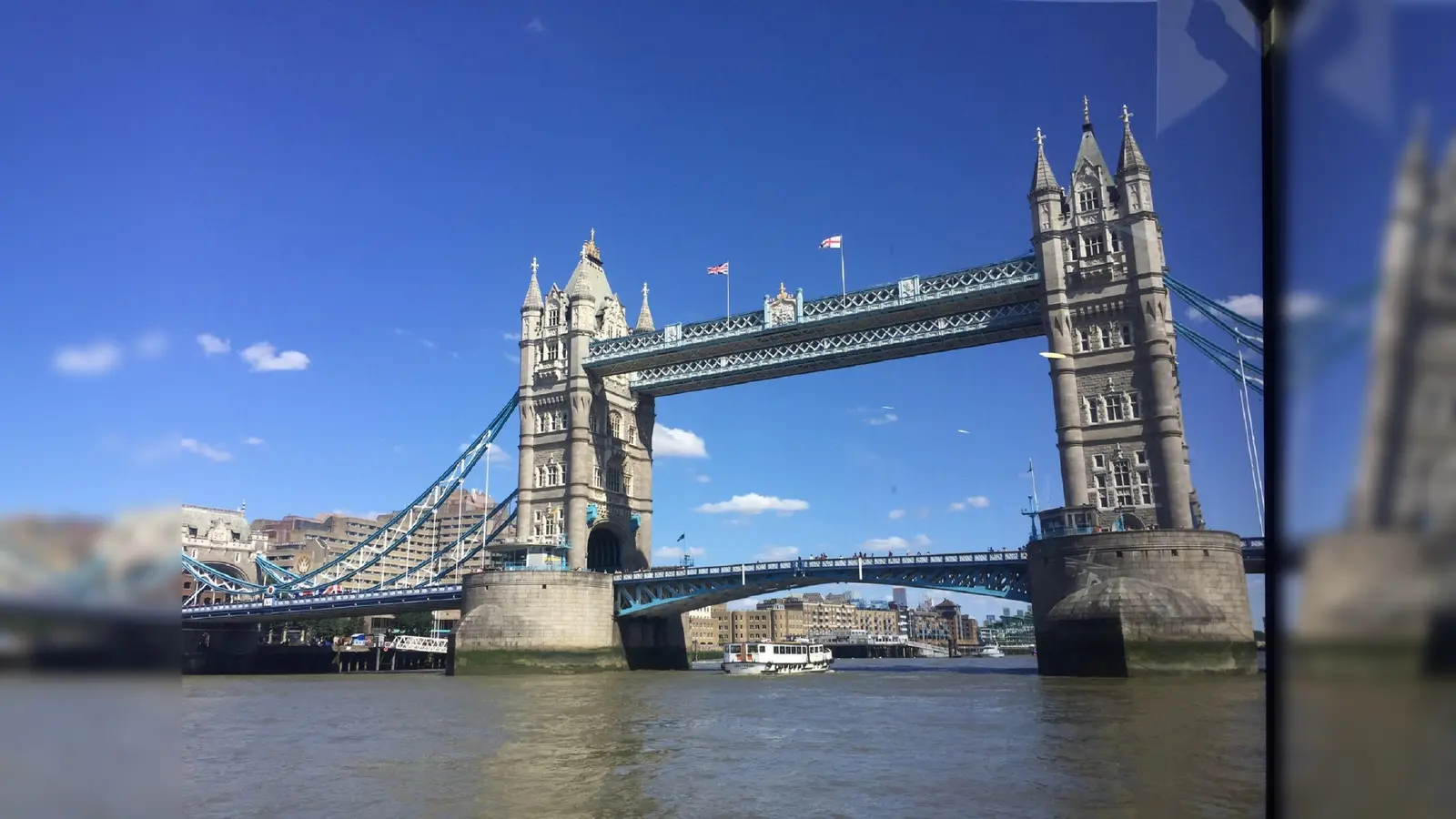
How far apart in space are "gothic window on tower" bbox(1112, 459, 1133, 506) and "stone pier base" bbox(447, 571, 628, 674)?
81.5ft

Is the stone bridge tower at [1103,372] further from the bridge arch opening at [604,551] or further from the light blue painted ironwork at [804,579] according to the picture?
the bridge arch opening at [604,551]

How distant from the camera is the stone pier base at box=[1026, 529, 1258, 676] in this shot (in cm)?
2720

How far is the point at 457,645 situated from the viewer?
146ft

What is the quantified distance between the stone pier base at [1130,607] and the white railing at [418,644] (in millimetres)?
51558

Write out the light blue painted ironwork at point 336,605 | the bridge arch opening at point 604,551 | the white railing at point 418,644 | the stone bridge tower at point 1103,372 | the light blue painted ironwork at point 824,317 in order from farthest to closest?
1. the white railing at point 418,644
2. the bridge arch opening at point 604,551
3. the light blue painted ironwork at point 336,605
4. the light blue painted ironwork at point 824,317
5. the stone bridge tower at point 1103,372

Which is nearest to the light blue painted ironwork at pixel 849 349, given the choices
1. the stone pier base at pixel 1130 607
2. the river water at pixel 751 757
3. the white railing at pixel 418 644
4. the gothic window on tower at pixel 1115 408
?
the gothic window on tower at pixel 1115 408

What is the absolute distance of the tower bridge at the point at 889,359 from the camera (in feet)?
95.8

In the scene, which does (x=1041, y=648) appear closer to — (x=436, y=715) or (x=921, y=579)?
(x=921, y=579)

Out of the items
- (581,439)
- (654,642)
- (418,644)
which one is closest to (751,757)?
(581,439)

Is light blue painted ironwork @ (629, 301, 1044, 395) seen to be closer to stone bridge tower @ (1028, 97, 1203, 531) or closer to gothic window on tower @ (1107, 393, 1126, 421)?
stone bridge tower @ (1028, 97, 1203, 531)
